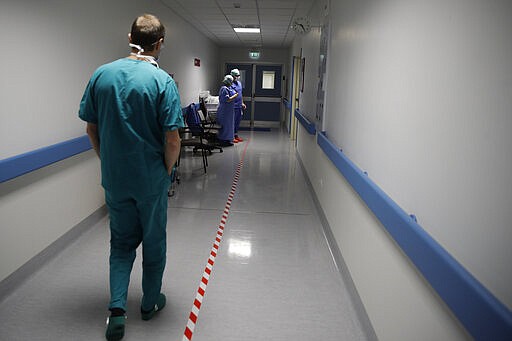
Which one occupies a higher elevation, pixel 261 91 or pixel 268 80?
pixel 268 80

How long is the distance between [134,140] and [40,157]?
1156mm

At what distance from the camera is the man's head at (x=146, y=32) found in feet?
6.42

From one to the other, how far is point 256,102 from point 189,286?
10.8 metres

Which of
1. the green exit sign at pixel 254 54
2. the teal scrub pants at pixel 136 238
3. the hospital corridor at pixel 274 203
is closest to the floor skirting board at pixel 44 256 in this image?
the hospital corridor at pixel 274 203

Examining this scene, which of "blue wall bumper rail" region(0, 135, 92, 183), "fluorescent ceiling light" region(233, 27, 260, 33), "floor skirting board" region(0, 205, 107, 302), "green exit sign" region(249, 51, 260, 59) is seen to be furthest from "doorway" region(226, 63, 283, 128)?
"blue wall bumper rail" region(0, 135, 92, 183)

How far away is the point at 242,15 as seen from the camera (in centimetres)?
686

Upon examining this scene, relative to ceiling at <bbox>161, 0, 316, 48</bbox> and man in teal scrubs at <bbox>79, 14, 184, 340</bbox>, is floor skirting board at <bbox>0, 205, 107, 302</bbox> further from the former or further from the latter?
ceiling at <bbox>161, 0, 316, 48</bbox>

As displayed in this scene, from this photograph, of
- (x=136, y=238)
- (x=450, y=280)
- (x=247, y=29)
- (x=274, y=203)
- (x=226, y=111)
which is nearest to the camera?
(x=450, y=280)

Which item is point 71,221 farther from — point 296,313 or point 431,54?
point 431,54

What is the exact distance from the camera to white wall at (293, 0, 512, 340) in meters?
1.03

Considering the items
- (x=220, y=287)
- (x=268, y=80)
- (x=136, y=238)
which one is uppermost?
(x=268, y=80)

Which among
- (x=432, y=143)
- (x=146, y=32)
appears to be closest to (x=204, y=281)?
(x=146, y=32)

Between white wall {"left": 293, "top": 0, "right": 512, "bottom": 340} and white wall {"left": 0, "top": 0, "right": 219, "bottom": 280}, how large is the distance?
219 cm

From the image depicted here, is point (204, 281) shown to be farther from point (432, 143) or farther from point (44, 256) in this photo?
point (432, 143)
